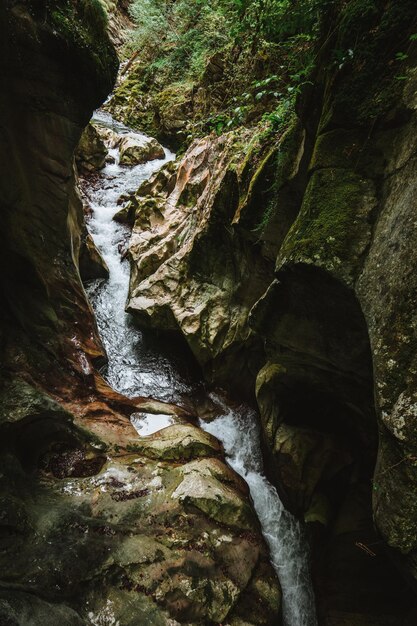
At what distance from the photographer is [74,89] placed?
6.19 metres

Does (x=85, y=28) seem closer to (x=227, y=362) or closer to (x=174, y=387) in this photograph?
(x=227, y=362)

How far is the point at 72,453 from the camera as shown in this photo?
5840 millimetres

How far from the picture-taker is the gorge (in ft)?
11.1

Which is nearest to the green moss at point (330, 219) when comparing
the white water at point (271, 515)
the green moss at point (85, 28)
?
the green moss at point (85, 28)

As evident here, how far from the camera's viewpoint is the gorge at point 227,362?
3.37 metres

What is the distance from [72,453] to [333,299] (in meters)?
4.96

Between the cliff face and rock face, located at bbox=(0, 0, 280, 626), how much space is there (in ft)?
4.70

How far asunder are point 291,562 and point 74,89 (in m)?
9.21

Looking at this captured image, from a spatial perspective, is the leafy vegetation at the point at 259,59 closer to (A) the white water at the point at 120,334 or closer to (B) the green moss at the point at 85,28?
(B) the green moss at the point at 85,28

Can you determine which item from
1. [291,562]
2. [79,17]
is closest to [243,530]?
[291,562]

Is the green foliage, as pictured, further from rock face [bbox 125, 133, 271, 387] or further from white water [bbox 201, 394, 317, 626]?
white water [bbox 201, 394, 317, 626]

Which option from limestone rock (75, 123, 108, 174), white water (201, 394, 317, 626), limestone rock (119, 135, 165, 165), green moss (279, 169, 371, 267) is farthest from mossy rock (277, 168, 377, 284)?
limestone rock (119, 135, 165, 165)

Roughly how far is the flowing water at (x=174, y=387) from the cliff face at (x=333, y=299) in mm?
395

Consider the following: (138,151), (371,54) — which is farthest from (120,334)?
(138,151)
